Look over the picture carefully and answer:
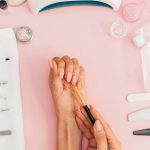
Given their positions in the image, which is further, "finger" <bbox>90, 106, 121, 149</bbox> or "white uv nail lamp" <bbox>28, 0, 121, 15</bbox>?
"white uv nail lamp" <bbox>28, 0, 121, 15</bbox>

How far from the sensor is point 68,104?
35.2 inches

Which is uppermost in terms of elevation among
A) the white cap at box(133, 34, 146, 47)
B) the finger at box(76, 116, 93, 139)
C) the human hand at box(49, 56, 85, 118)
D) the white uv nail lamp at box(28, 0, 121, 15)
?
the white uv nail lamp at box(28, 0, 121, 15)

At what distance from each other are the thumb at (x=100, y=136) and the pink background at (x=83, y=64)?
0.08 m

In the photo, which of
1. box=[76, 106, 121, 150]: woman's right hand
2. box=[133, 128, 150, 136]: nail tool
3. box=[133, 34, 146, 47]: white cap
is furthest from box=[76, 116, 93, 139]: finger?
box=[133, 34, 146, 47]: white cap

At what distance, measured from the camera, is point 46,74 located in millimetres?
A: 919

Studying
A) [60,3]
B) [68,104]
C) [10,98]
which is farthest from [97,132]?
[60,3]

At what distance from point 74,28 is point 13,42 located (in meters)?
0.15

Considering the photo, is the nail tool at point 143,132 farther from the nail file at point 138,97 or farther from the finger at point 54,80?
the finger at point 54,80

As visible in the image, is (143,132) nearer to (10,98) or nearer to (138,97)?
(138,97)

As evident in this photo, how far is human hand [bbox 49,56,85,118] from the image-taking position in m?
0.88

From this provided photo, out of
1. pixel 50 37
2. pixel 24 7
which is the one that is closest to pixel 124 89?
pixel 50 37

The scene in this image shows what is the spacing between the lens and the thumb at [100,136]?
0.79 meters

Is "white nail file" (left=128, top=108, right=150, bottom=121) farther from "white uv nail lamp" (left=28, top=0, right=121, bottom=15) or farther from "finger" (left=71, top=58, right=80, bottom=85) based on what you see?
"white uv nail lamp" (left=28, top=0, right=121, bottom=15)

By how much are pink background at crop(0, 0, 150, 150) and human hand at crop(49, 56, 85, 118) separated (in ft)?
0.09
